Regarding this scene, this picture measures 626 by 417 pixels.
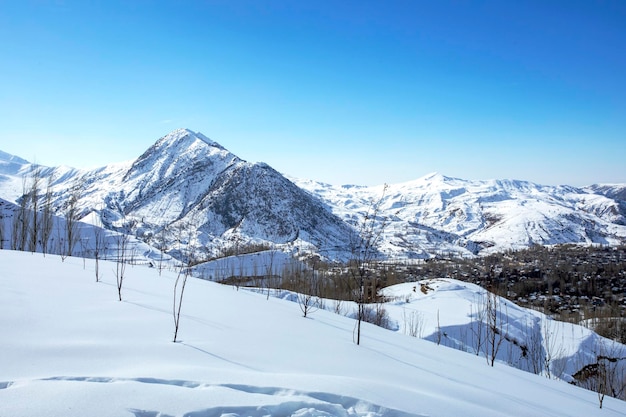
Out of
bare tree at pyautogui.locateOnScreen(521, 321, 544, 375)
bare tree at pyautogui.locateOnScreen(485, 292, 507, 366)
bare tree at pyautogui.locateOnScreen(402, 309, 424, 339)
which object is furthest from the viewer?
bare tree at pyautogui.locateOnScreen(402, 309, 424, 339)

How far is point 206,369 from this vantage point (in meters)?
2.76

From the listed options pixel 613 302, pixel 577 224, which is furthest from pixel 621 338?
pixel 577 224

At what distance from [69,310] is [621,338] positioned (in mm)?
37756

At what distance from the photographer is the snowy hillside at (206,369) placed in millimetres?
2121

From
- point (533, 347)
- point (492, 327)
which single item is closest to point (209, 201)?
point (533, 347)

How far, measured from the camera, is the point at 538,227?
7480 inches

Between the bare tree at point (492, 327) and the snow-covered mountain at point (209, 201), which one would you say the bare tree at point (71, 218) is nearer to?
the bare tree at point (492, 327)

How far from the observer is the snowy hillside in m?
2.12

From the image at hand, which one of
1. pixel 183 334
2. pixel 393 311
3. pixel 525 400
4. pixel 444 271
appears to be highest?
pixel 183 334

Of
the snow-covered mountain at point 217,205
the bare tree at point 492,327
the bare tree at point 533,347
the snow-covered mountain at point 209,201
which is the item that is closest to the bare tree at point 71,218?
the bare tree at point 492,327

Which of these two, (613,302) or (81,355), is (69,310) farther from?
(613,302)

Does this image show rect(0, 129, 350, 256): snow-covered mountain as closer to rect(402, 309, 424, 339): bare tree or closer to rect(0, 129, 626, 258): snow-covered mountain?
rect(0, 129, 626, 258): snow-covered mountain

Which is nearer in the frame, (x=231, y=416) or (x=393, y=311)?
(x=231, y=416)

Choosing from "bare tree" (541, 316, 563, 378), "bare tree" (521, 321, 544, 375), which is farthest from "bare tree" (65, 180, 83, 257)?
"bare tree" (521, 321, 544, 375)
